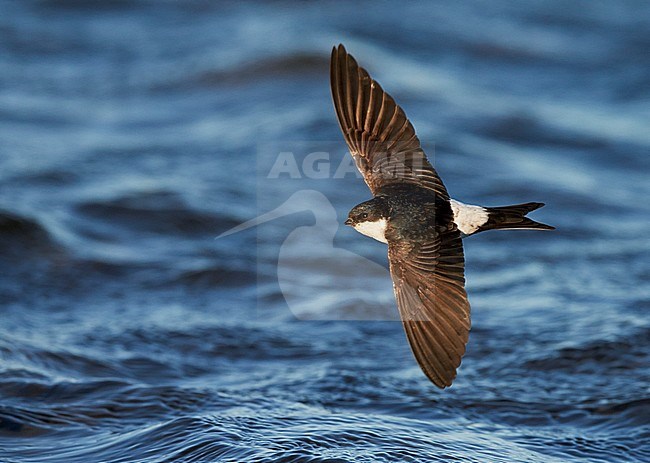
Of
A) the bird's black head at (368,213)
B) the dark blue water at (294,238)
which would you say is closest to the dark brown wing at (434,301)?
the bird's black head at (368,213)

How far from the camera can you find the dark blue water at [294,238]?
180 inches

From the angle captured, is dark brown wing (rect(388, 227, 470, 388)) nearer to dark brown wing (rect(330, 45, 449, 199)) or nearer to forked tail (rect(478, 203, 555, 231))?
forked tail (rect(478, 203, 555, 231))

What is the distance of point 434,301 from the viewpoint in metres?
3.52

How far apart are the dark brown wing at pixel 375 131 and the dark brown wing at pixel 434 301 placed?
11.5 inches

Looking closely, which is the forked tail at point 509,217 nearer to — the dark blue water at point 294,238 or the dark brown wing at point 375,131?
the dark brown wing at point 375,131

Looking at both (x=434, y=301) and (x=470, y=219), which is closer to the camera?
(x=434, y=301)

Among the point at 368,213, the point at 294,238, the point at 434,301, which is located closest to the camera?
the point at 434,301

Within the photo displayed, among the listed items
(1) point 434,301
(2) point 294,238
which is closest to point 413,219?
(1) point 434,301

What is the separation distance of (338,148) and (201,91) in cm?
176

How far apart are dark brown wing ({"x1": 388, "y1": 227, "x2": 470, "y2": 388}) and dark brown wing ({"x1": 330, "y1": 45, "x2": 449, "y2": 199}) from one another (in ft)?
0.96

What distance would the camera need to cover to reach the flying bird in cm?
346

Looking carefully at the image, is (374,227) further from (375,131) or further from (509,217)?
(509,217)

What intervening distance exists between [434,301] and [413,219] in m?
0.33

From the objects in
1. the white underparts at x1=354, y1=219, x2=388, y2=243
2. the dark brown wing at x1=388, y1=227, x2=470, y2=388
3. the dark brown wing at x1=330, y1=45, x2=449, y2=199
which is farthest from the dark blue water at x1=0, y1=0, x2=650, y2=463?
the dark brown wing at x1=330, y1=45, x2=449, y2=199
